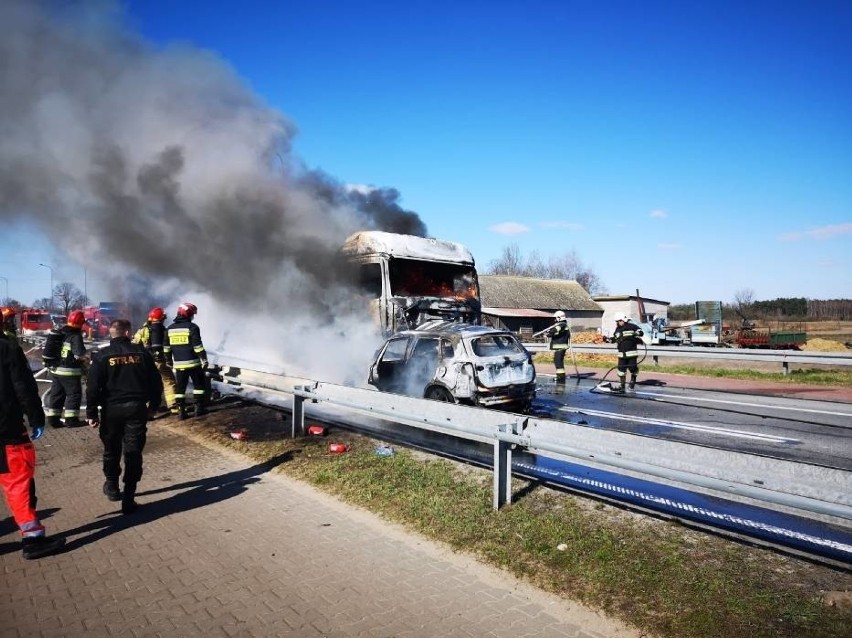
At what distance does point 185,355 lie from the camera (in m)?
8.80

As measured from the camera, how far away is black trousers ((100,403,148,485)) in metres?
5.07

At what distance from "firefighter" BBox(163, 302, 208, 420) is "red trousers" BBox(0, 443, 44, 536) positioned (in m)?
4.51

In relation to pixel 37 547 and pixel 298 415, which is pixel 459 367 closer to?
pixel 298 415

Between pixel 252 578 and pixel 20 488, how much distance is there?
1998mm

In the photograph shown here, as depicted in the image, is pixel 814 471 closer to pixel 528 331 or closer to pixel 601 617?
pixel 601 617

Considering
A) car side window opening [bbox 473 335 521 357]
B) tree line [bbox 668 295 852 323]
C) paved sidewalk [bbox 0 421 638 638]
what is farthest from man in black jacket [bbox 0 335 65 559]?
tree line [bbox 668 295 852 323]

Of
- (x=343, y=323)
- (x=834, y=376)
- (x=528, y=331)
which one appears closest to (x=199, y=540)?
(x=343, y=323)

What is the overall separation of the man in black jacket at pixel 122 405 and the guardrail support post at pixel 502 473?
321cm

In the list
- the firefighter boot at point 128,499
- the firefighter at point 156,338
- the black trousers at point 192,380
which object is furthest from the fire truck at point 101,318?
the firefighter boot at point 128,499

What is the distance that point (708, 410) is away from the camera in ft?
31.3

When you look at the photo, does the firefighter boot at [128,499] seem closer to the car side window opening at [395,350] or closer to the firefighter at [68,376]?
the car side window opening at [395,350]

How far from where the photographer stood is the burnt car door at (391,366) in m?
8.47

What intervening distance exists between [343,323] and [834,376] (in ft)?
39.2

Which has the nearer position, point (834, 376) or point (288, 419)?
point (288, 419)
